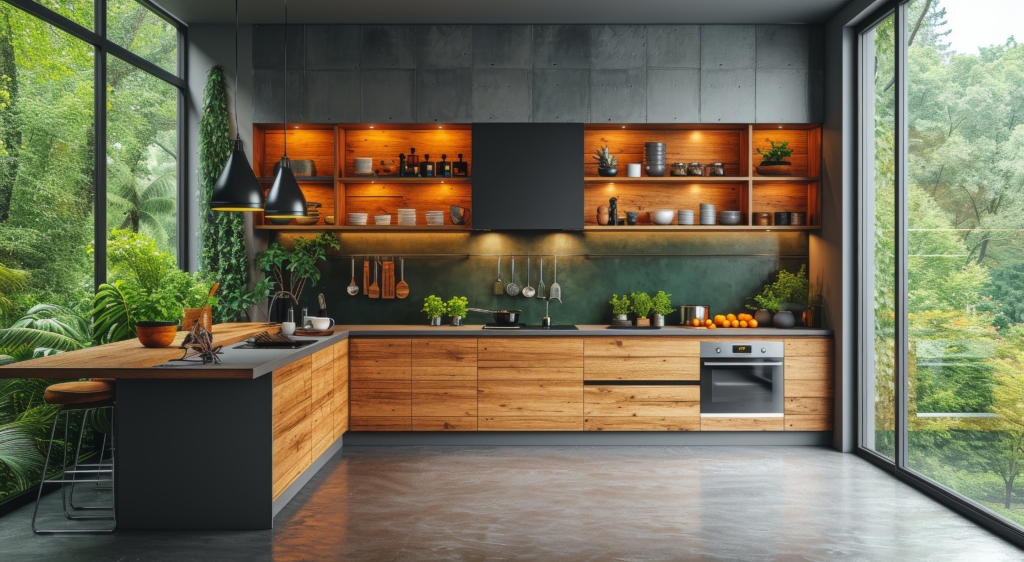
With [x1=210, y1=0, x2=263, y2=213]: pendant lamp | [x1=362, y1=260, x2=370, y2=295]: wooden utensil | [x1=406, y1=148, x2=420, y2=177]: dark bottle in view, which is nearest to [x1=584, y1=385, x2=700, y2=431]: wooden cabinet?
[x1=362, y1=260, x2=370, y2=295]: wooden utensil

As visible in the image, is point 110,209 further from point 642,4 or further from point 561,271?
point 642,4

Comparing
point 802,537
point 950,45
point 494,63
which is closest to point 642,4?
point 494,63

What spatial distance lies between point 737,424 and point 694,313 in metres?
0.95

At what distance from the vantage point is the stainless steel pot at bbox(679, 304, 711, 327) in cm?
605

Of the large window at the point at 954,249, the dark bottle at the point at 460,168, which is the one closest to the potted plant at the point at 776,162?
the large window at the point at 954,249

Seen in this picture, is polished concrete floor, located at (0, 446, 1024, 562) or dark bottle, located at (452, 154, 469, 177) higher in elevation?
dark bottle, located at (452, 154, 469, 177)

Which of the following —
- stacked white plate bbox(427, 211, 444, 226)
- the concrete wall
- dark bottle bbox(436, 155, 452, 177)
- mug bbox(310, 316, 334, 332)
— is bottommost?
mug bbox(310, 316, 334, 332)

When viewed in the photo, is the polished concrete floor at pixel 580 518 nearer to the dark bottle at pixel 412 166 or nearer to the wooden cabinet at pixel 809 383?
the wooden cabinet at pixel 809 383

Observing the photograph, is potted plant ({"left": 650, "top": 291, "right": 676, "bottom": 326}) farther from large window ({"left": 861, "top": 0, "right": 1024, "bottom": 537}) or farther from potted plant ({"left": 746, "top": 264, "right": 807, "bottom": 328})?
large window ({"left": 861, "top": 0, "right": 1024, "bottom": 537})

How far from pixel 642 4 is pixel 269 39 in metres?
2.91

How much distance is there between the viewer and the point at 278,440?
3.87 m

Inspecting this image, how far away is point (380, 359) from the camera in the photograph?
18.5ft

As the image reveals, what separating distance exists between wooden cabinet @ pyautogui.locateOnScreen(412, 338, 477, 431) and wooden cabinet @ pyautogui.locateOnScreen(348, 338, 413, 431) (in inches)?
2.5

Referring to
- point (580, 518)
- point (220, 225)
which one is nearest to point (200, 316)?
point (220, 225)
